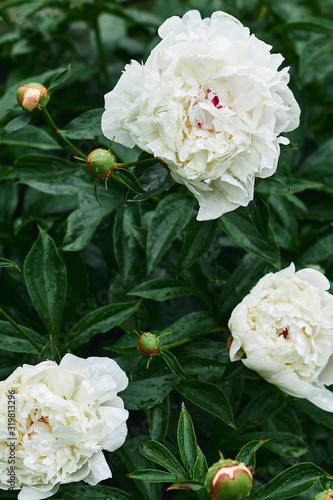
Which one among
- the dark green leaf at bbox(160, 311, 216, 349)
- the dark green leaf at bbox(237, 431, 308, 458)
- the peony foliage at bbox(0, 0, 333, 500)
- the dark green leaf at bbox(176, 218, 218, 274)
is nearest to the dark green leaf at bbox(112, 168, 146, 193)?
the peony foliage at bbox(0, 0, 333, 500)

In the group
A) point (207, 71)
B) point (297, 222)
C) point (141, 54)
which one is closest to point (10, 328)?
point (207, 71)

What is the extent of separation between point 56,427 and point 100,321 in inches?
8.8

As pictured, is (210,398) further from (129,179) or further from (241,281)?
(129,179)

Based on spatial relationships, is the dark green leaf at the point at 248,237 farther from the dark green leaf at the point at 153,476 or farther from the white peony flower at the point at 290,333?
the dark green leaf at the point at 153,476

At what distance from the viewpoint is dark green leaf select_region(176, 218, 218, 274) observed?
897mm

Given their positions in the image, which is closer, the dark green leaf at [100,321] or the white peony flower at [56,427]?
the white peony flower at [56,427]

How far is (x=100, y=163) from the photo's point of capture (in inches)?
29.4

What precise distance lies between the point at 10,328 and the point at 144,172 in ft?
1.05

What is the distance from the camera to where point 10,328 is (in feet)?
2.98

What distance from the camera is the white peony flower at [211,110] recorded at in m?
0.76

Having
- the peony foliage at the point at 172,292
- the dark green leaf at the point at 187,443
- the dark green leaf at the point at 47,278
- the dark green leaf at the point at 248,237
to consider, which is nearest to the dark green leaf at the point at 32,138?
the peony foliage at the point at 172,292

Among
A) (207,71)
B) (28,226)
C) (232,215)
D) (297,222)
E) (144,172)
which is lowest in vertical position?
(28,226)

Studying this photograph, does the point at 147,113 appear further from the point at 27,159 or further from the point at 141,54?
the point at 141,54

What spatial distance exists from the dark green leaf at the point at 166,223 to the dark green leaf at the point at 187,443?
243mm
